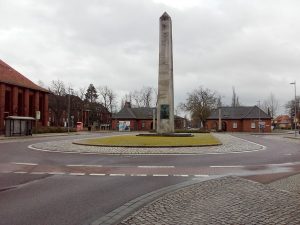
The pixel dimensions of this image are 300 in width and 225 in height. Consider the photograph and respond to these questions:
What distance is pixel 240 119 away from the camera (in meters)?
89.2

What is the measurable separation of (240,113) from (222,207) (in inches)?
3379

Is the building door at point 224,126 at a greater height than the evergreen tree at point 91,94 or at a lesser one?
lesser

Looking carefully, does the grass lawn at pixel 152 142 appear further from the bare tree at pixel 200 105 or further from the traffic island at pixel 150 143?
the bare tree at pixel 200 105

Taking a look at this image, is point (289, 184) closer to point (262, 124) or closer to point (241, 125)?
point (262, 124)

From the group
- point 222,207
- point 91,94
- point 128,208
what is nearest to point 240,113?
point 91,94

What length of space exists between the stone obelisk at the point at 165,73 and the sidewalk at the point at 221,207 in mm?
28249

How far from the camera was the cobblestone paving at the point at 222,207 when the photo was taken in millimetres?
5918

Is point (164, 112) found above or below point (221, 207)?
above

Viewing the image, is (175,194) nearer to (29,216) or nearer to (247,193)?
(247,193)

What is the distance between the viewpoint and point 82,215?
6492mm

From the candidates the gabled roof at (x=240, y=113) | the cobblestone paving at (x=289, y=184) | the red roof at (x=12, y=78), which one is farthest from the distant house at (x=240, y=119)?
the cobblestone paving at (x=289, y=184)

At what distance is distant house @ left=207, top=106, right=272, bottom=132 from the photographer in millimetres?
83875

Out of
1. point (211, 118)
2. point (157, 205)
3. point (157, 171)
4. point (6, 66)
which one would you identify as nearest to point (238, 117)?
point (211, 118)

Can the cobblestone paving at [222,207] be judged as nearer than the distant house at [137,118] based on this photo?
Yes
